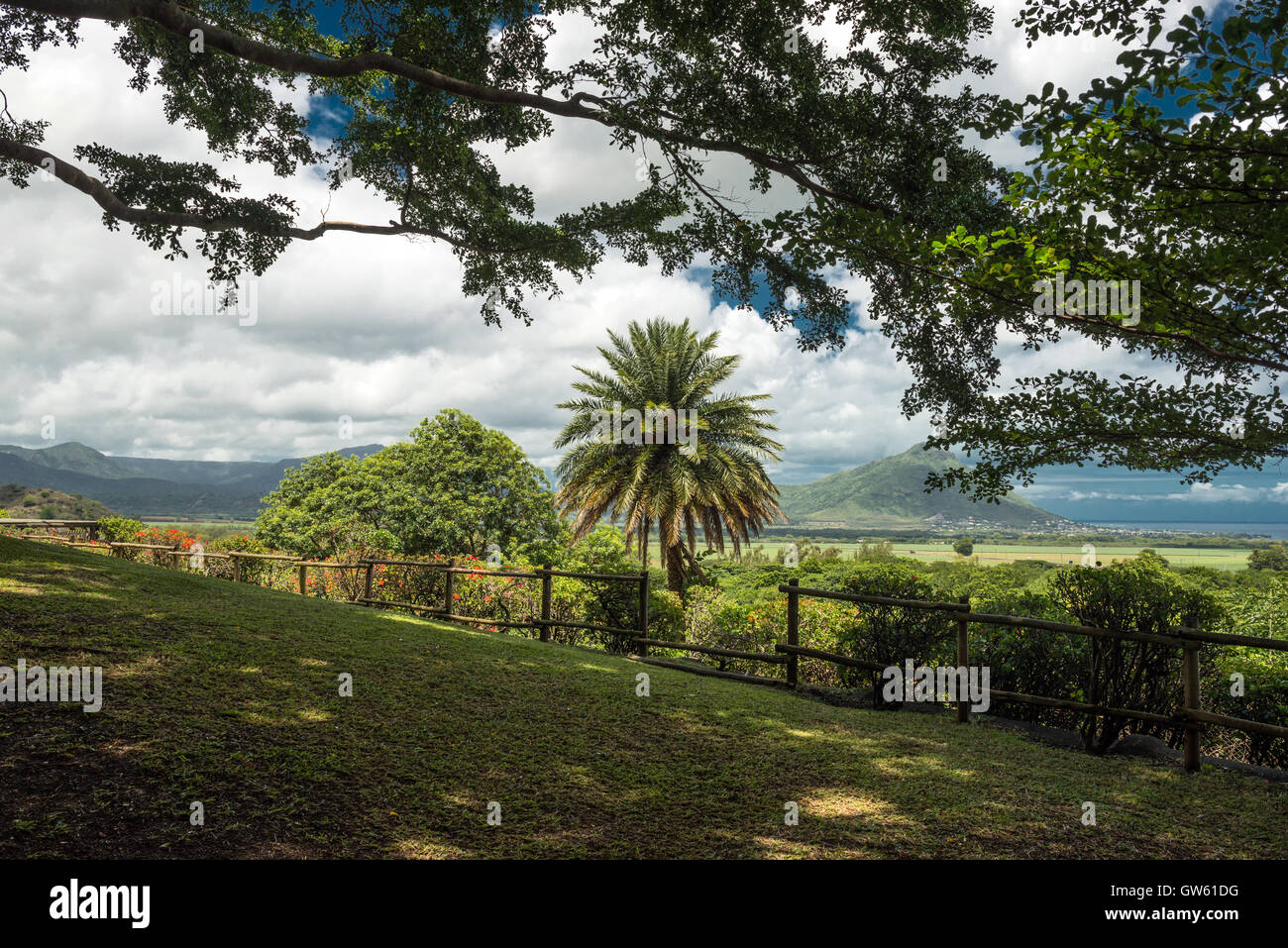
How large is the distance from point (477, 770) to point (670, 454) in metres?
15.9

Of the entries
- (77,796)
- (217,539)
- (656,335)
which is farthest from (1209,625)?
(217,539)

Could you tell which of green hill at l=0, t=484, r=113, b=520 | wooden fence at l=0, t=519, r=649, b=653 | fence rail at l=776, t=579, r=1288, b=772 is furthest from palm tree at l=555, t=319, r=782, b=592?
green hill at l=0, t=484, r=113, b=520

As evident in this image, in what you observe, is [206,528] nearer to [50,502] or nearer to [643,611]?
[50,502]

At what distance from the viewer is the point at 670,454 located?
1995 cm

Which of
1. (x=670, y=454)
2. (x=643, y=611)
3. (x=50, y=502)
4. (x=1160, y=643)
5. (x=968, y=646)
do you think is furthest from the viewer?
(x=50, y=502)

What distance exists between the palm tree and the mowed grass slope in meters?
12.0

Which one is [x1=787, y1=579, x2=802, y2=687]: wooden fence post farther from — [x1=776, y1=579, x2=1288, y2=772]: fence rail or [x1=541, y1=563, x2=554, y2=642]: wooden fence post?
[x1=541, y1=563, x2=554, y2=642]: wooden fence post

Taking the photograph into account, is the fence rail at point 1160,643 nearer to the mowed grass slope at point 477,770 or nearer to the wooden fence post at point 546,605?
the mowed grass slope at point 477,770

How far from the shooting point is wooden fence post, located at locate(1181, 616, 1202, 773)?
592cm

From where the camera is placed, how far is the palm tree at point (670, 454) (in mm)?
19234

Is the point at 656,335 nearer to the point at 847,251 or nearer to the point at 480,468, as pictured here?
the point at 480,468

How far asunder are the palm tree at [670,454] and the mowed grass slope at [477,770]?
12.0 meters

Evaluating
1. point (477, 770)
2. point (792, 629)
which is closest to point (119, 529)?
point (792, 629)

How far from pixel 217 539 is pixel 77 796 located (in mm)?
22410
